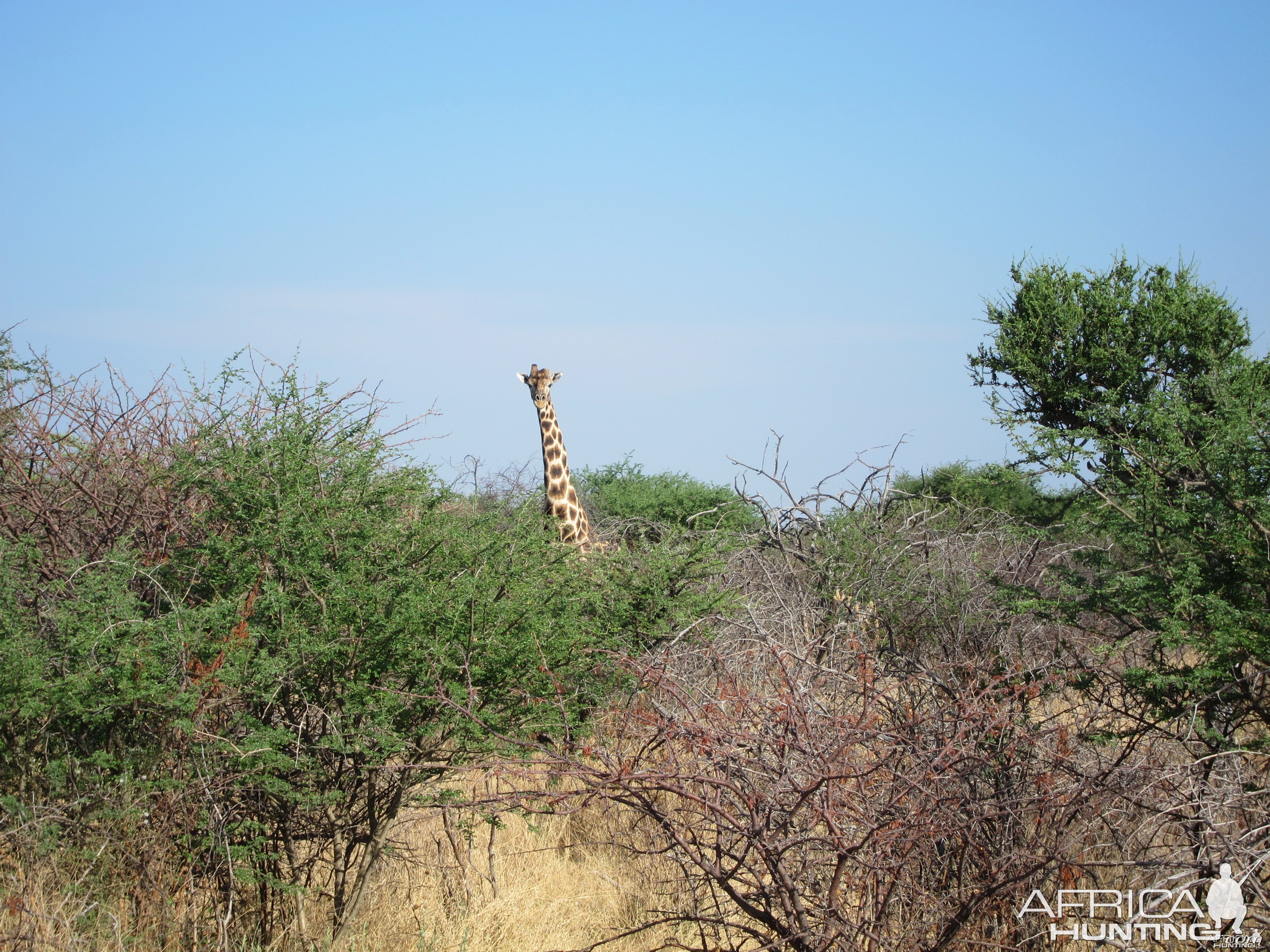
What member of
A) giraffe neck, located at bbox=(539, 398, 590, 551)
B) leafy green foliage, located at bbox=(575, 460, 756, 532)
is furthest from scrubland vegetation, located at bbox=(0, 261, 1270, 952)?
leafy green foliage, located at bbox=(575, 460, 756, 532)

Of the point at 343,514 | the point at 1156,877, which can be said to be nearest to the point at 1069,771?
the point at 1156,877

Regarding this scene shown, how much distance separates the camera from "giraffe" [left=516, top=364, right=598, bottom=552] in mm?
10750

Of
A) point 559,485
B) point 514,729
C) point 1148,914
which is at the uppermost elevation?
point 559,485

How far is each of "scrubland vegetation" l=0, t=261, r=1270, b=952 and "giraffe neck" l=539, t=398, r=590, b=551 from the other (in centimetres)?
464

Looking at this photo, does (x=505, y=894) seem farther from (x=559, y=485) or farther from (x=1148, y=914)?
(x=559, y=485)

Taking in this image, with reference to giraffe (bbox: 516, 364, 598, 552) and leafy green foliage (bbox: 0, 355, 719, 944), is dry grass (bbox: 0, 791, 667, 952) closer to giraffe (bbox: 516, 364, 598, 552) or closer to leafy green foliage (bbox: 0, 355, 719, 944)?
leafy green foliage (bbox: 0, 355, 719, 944)

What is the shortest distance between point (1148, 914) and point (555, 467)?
26.9ft

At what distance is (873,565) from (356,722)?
4548 mm

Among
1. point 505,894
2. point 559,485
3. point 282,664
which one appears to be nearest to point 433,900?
point 505,894

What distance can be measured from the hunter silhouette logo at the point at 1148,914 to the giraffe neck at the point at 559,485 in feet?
20.6

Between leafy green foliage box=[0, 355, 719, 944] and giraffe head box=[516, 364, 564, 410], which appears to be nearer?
leafy green foliage box=[0, 355, 719, 944]

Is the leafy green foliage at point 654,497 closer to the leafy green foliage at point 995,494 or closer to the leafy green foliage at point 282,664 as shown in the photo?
the leafy green foliage at point 995,494

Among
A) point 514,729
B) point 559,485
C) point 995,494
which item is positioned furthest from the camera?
point 995,494

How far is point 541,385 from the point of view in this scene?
12.0 meters
